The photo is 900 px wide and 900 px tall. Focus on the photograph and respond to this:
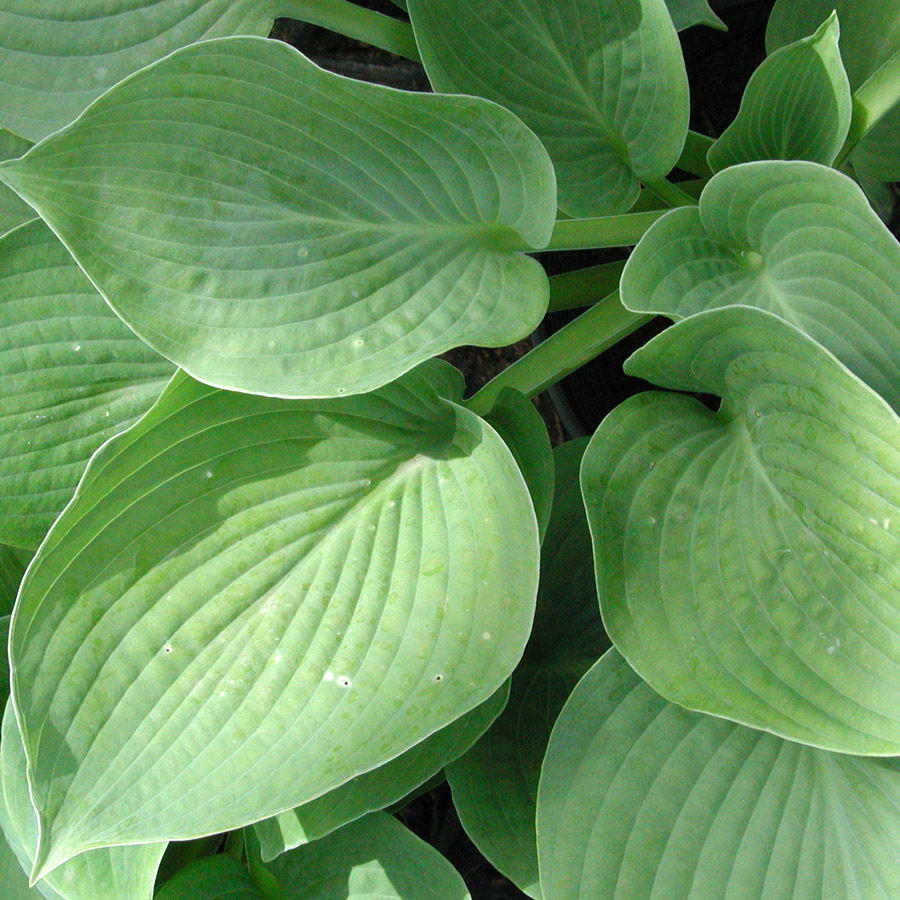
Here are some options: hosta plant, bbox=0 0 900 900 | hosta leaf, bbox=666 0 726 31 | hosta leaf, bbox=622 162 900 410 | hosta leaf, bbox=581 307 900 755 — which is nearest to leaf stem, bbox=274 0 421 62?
hosta plant, bbox=0 0 900 900

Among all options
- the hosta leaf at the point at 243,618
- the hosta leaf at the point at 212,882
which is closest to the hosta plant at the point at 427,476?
the hosta leaf at the point at 243,618

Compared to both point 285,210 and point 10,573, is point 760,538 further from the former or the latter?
point 10,573

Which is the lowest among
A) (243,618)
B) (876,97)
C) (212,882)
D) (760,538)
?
(212,882)

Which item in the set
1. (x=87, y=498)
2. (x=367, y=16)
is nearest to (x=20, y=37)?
(x=367, y=16)

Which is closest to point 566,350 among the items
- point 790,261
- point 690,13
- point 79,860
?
point 790,261

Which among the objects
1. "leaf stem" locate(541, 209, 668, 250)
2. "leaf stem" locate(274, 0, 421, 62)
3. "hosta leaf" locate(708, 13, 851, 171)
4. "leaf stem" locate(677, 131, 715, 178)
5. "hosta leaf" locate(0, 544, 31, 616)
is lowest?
"hosta leaf" locate(0, 544, 31, 616)

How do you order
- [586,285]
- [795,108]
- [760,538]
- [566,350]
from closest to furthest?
[760,538]
[795,108]
[566,350]
[586,285]

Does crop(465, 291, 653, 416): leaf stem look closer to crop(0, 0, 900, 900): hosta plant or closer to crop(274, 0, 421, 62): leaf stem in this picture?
crop(0, 0, 900, 900): hosta plant
